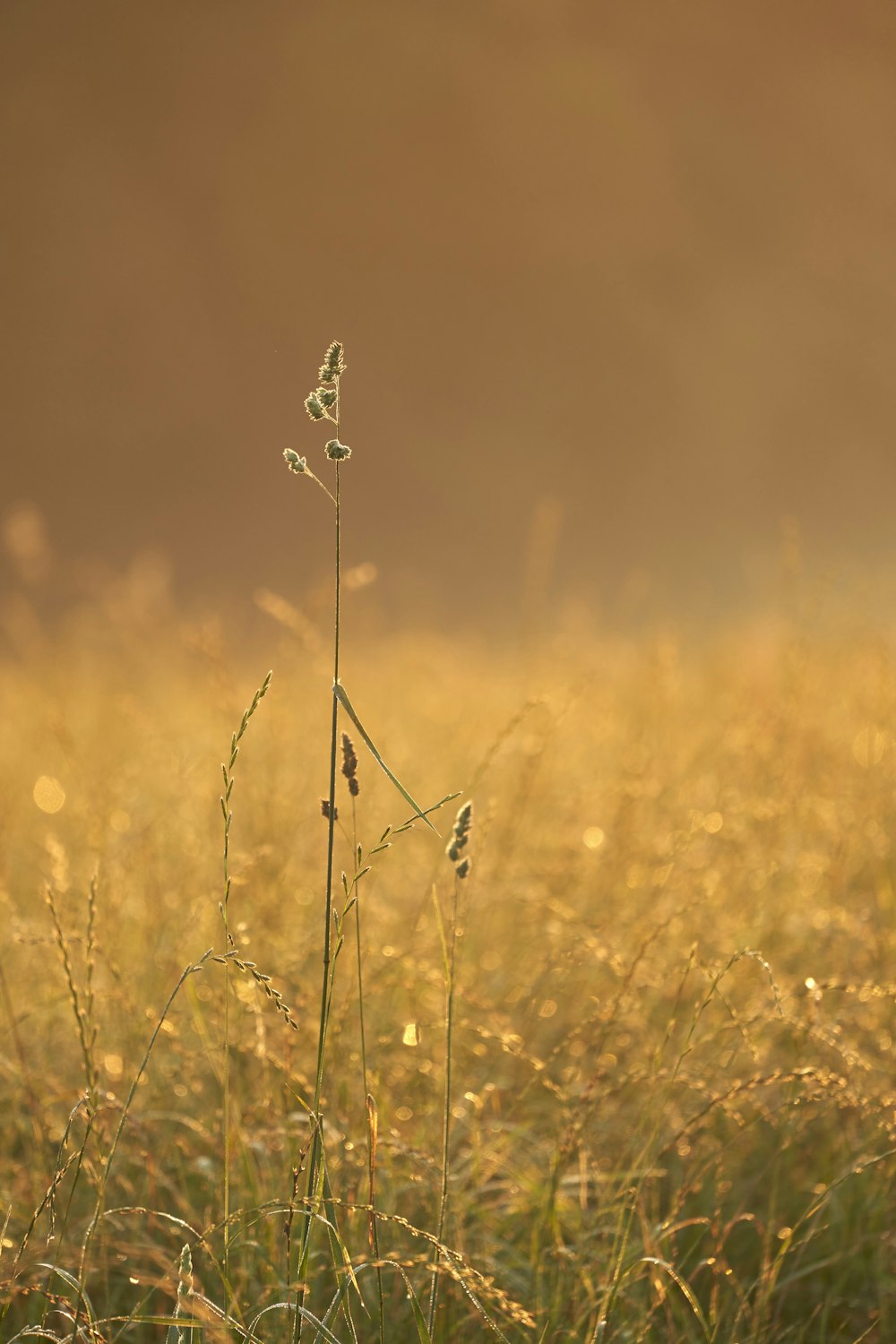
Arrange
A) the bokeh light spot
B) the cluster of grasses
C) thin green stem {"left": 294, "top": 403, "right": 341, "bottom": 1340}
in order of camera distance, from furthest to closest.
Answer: the bokeh light spot, the cluster of grasses, thin green stem {"left": 294, "top": 403, "right": 341, "bottom": 1340}

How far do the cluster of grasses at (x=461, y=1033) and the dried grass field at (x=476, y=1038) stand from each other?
0.5 inches

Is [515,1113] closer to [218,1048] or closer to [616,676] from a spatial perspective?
[218,1048]

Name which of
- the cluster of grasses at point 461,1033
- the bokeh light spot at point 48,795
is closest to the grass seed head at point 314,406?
the cluster of grasses at point 461,1033

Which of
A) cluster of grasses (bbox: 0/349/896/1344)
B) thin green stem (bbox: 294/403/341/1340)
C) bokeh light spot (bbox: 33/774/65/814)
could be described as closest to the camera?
thin green stem (bbox: 294/403/341/1340)

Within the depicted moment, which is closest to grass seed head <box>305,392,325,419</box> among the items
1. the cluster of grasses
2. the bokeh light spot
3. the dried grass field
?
the cluster of grasses

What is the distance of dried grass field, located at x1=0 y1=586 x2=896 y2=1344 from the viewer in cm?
115

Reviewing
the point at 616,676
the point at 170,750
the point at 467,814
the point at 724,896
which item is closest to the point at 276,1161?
the point at 467,814

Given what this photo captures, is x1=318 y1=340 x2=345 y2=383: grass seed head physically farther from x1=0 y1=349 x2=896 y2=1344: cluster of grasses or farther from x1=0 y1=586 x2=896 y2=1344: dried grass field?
x1=0 y1=586 x2=896 y2=1344: dried grass field

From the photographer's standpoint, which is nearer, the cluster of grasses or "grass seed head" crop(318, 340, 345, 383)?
"grass seed head" crop(318, 340, 345, 383)

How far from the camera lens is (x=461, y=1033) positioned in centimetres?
186

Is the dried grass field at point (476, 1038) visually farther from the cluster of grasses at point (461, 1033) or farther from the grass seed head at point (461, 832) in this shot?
the grass seed head at point (461, 832)

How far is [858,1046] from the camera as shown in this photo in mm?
1897

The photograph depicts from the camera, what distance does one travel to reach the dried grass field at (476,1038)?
1.15m

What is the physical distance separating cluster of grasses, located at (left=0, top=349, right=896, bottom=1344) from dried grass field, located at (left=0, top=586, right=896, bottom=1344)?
1 centimetres
